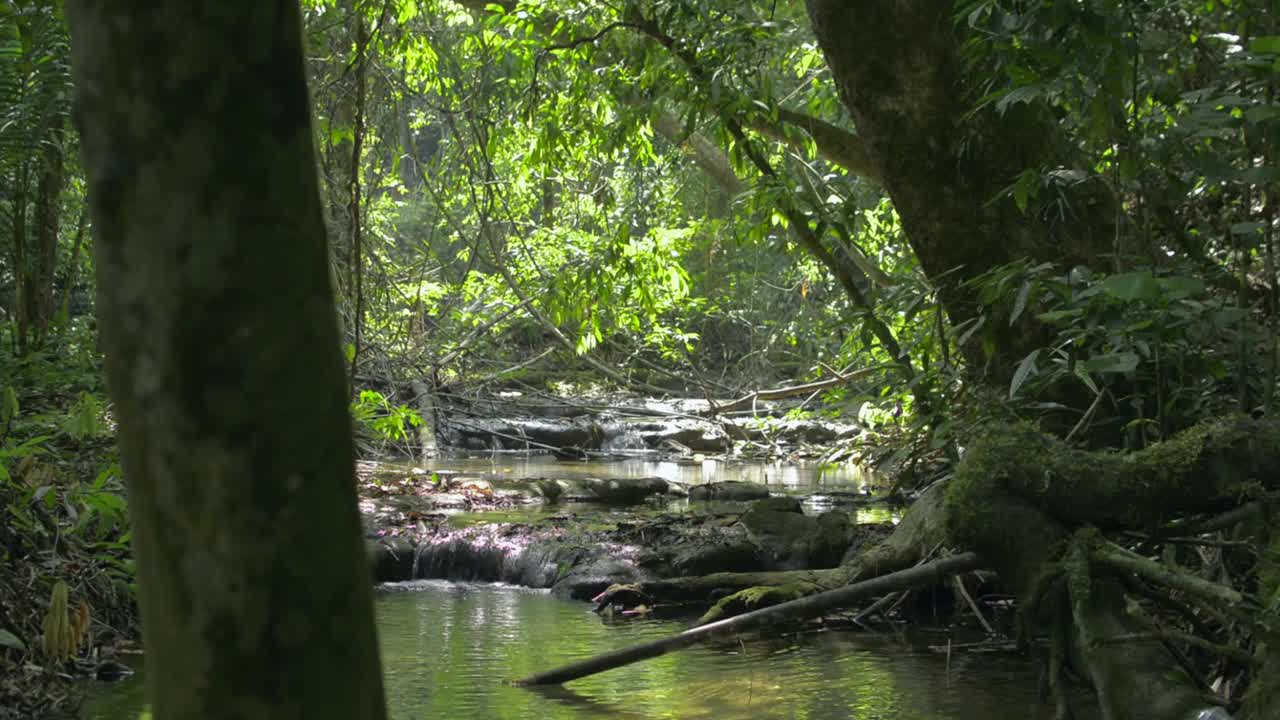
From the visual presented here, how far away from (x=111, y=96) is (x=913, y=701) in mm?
3991

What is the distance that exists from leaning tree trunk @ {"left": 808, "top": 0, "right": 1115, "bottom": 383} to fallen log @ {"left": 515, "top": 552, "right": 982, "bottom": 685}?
1496mm

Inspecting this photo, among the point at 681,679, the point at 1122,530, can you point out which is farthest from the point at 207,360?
the point at 681,679

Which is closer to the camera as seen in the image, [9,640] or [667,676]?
[9,640]

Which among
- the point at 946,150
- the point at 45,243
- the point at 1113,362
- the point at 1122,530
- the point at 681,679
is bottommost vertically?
the point at 681,679

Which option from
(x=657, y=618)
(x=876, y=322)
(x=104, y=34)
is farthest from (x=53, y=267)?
(x=104, y=34)

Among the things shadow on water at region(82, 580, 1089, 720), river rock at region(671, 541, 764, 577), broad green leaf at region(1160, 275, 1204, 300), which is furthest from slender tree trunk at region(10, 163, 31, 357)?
broad green leaf at region(1160, 275, 1204, 300)

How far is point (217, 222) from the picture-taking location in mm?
1083

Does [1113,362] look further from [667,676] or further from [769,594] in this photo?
[769,594]

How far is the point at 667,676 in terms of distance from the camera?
4.89 m

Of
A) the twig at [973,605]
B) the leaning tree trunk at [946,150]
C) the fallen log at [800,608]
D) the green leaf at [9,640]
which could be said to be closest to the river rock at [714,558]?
the twig at [973,605]

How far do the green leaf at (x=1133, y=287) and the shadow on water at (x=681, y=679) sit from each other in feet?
6.16

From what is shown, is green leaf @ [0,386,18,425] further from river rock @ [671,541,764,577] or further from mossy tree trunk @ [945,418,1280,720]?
river rock @ [671,541,764,577]

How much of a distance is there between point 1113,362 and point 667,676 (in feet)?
7.91

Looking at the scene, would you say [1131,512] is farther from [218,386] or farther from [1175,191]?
[218,386]
